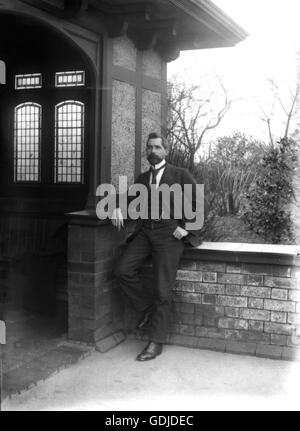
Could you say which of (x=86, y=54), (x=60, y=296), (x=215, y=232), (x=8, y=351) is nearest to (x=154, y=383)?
(x=8, y=351)

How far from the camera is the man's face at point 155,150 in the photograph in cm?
491

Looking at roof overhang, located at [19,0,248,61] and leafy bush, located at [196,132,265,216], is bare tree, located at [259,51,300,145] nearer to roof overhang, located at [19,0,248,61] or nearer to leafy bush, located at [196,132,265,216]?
leafy bush, located at [196,132,265,216]

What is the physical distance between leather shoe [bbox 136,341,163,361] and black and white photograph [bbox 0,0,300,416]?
0.06 ft

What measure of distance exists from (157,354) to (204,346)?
0.49 m

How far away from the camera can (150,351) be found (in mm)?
4746

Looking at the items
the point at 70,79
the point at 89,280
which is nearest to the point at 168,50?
the point at 70,79

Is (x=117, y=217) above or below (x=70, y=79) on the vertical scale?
below

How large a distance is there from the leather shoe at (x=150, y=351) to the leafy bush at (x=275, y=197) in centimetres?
439

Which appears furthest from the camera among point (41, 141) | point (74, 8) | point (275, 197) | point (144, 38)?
point (275, 197)

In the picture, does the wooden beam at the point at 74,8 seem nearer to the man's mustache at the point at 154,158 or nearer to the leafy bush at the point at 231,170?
the man's mustache at the point at 154,158

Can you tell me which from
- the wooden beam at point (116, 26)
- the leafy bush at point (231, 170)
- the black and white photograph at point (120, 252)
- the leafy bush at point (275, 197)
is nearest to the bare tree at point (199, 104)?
the leafy bush at point (231, 170)

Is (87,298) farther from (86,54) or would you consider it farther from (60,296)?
(86,54)
